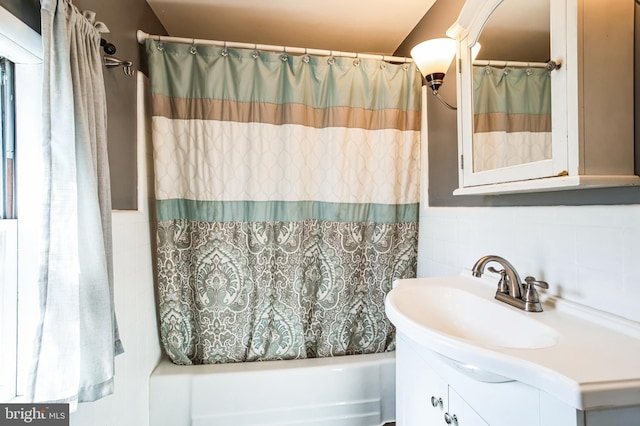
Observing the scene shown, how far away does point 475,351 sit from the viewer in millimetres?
587

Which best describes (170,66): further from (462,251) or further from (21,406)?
(462,251)

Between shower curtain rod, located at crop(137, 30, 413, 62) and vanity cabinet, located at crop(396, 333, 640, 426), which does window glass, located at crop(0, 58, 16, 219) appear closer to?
shower curtain rod, located at crop(137, 30, 413, 62)

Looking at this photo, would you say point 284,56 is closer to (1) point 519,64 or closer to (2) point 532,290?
(1) point 519,64

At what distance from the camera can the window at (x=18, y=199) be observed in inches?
33.8

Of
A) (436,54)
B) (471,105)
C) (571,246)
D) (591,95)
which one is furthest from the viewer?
(436,54)

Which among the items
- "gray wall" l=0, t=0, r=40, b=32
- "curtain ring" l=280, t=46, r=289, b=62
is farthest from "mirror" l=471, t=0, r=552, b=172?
"gray wall" l=0, t=0, r=40, b=32

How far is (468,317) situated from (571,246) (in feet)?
1.24

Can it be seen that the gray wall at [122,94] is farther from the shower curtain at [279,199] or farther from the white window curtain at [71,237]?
the white window curtain at [71,237]

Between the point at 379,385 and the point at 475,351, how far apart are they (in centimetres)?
122

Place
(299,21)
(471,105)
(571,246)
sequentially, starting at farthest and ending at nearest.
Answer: (299,21) < (471,105) < (571,246)

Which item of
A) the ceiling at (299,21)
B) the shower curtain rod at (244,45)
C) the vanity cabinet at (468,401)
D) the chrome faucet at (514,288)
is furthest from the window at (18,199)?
the chrome faucet at (514,288)

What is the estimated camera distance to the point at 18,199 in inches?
35.1

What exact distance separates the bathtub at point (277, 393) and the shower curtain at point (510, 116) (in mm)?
1226

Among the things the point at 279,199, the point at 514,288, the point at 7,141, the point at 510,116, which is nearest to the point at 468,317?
the point at 514,288
